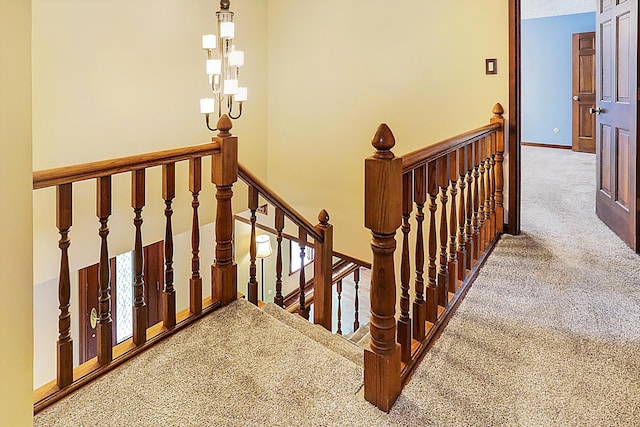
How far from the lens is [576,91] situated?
7309 millimetres

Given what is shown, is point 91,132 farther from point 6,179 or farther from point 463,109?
point 6,179

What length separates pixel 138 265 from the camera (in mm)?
1998

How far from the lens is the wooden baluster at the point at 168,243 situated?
78.5 inches

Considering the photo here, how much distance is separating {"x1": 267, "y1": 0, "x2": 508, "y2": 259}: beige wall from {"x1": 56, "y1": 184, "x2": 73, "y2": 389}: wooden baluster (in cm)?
295

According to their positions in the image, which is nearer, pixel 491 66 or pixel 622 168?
pixel 622 168

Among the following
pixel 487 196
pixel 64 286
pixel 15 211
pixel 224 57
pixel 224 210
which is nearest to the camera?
pixel 15 211

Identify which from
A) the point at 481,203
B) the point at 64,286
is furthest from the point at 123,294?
the point at 481,203

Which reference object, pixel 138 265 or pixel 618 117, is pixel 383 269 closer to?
pixel 138 265

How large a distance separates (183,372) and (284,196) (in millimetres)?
3384

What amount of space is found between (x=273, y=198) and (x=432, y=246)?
3.42 ft

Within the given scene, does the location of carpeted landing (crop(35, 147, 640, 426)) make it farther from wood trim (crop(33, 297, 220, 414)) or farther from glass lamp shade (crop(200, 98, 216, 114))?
glass lamp shade (crop(200, 98, 216, 114))

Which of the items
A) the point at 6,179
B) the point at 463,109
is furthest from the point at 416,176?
the point at 463,109

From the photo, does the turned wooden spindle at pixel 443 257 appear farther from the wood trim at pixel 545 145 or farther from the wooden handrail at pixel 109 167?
the wood trim at pixel 545 145


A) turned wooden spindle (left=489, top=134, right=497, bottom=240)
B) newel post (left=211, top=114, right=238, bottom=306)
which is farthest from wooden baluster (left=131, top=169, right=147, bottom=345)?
turned wooden spindle (left=489, top=134, right=497, bottom=240)
